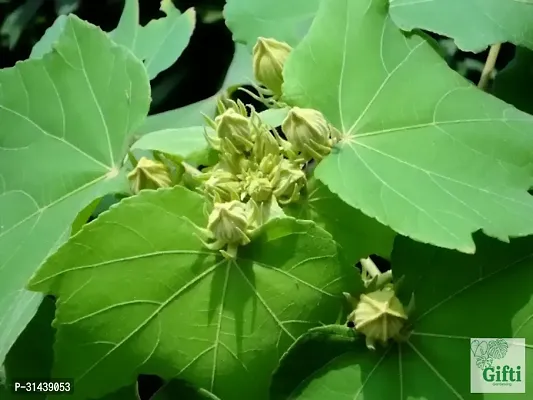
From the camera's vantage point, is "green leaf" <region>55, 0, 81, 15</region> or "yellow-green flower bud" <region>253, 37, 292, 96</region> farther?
"green leaf" <region>55, 0, 81, 15</region>

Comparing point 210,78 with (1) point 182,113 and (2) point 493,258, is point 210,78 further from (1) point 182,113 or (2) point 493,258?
(2) point 493,258

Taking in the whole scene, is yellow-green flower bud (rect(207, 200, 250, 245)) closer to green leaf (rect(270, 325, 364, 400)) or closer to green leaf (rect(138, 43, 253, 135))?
green leaf (rect(270, 325, 364, 400))

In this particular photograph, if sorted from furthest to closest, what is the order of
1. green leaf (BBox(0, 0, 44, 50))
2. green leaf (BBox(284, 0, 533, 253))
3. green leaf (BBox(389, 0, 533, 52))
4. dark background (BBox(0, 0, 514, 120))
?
green leaf (BBox(0, 0, 44, 50)) < dark background (BBox(0, 0, 514, 120)) < green leaf (BBox(389, 0, 533, 52)) < green leaf (BBox(284, 0, 533, 253))


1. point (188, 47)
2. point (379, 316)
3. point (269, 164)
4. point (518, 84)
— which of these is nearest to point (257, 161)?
point (269, 164)

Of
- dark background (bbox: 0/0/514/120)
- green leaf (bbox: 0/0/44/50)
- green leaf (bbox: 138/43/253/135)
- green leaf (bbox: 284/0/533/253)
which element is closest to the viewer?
green leaf (bbox: 284/0/533/253)

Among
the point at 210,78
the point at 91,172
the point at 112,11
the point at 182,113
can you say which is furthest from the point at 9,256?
the point at 112,11

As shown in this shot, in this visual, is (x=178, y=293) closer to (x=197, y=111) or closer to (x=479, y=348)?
(x=479, y=348)

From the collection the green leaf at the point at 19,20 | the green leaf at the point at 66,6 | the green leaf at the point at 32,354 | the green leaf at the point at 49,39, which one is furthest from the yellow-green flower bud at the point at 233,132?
the green leaf at the point at 19,20

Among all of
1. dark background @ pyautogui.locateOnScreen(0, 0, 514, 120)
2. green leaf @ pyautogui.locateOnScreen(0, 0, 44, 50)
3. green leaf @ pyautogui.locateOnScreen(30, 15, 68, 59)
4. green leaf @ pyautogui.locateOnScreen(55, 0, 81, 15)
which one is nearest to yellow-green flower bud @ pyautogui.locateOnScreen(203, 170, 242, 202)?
green leaf @ pyautogui.locateOnScreen(30, 15, 68, 59)
